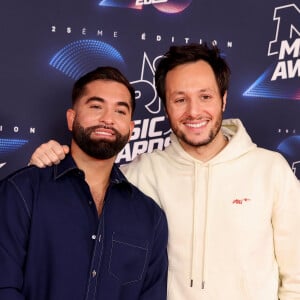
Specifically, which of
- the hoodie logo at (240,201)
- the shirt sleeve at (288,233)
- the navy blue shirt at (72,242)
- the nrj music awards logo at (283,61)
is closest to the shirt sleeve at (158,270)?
the navy blue shirt at (72,242)

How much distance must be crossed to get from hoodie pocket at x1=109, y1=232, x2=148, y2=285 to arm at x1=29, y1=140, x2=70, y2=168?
0.89 ft

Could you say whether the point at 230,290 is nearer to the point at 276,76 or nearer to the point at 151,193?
the point at 151,193

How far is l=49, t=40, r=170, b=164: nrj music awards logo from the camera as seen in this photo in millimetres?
1956

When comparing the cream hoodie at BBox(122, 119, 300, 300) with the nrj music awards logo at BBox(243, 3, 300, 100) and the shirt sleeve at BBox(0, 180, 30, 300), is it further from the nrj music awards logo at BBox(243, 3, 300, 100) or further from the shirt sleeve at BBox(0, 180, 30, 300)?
the nrj music awards logo at BBox(243, 3, 300, 100)

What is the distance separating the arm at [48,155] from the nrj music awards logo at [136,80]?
0.54 meters

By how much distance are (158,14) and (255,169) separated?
0.81 meters

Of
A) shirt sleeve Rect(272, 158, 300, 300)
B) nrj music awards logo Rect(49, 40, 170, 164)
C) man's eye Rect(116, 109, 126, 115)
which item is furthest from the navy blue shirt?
nrj music awards logo Rect(49, 40, 170, 164)

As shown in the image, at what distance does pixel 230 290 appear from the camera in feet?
4.80

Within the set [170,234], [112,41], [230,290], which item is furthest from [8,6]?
[230,290]

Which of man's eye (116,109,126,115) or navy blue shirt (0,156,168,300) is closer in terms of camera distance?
navy blue shirt (0,156,168,300)

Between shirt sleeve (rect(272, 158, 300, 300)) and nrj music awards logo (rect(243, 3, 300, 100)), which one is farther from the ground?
nrj music awards logo (rect(243, 3, 300, 100))

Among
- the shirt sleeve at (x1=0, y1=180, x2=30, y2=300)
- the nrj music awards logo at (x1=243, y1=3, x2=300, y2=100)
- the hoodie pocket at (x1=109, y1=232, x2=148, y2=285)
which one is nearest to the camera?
the shirt sleeve at (x1=0, y1=180, x2=30, y2=300)

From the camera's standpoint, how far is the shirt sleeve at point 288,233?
1506 mm

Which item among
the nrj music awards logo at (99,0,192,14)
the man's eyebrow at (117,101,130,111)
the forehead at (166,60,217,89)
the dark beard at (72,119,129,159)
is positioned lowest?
the dark beard at (72,119,129,159)
